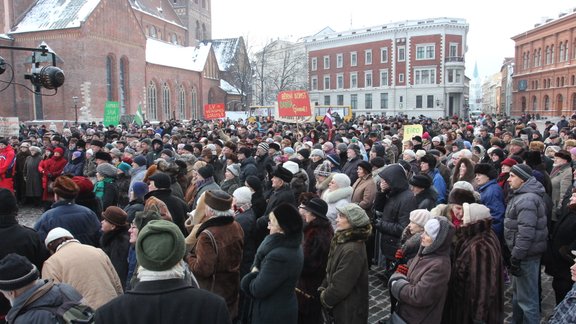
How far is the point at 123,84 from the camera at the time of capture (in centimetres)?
3944

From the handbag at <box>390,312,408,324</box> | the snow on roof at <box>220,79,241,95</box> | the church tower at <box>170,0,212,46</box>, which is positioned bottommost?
the handbag at <box>390,312,408,324</box>

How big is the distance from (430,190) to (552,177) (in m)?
2.77

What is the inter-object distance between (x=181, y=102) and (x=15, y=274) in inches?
1934

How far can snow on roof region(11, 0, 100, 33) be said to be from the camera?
34.6m

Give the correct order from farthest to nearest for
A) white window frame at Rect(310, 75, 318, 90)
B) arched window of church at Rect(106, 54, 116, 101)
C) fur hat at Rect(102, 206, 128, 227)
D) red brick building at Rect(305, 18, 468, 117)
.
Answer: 1. white window frame at Rect(310, 75, 318, 90)
2. red brick building at Rect(305, 18, 468, 117)
3. arched window of church at Rect(106, 54, 116, 101)
4. fur hat at Rect(102, 206, 128, 227)

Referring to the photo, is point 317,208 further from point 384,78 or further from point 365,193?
point 384,78

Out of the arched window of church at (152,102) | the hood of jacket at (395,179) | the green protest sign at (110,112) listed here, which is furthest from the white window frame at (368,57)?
the hood of jacket at (395,179)

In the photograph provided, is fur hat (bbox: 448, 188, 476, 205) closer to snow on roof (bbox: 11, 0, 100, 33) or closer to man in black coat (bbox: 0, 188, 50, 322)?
man in black coat (bbox: 0, 188, 50, 322)

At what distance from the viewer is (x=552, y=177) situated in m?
7.18

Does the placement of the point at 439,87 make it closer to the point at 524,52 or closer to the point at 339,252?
the point at 524,52

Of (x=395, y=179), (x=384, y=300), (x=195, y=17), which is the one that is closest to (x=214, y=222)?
(x=395, y=179)

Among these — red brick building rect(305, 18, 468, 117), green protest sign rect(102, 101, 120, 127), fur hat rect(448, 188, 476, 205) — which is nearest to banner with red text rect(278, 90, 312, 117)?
green protest sign rect(102, 101, 120, 127)

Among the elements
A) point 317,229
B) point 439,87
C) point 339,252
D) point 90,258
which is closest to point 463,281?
point 339,252

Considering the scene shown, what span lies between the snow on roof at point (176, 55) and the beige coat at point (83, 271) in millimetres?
44095
